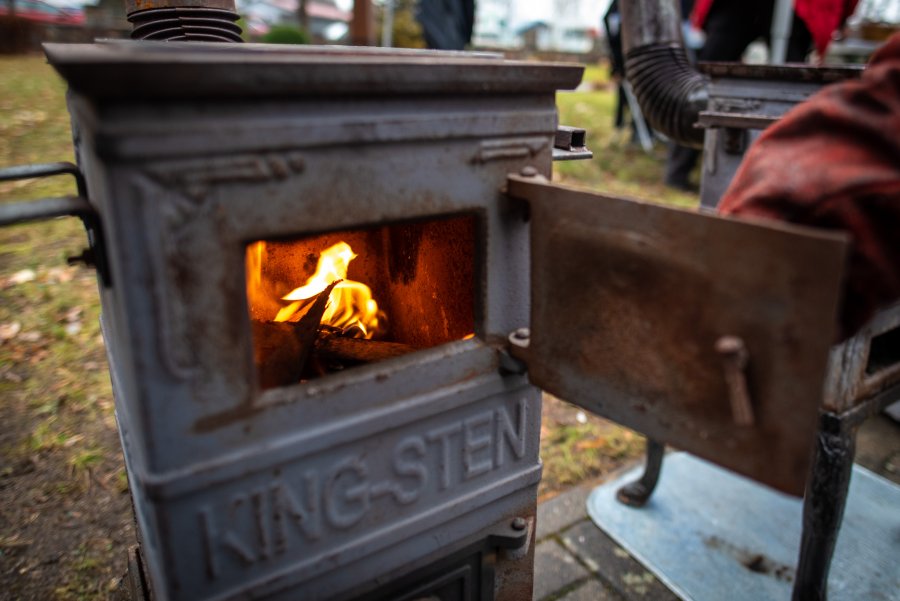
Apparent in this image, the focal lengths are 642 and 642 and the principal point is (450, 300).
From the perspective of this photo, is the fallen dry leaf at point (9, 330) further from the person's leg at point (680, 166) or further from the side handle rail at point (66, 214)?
the person's leg at point (680, 166)

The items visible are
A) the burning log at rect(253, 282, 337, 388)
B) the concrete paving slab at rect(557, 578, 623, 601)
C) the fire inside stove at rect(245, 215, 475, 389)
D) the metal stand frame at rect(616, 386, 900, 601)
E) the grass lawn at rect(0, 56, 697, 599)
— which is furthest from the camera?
the grass lawn at rect(0, 56, 697, 599)

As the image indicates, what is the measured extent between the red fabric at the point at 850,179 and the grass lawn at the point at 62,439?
1.75 m

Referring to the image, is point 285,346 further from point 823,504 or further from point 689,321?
point 823,504

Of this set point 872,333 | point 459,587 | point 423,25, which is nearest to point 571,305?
point 459,587

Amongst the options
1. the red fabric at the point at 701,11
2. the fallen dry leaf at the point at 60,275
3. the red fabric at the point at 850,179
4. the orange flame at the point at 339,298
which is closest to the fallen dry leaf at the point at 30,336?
the fallen dry leaf at the point at 60,275

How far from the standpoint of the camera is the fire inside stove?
1469mm

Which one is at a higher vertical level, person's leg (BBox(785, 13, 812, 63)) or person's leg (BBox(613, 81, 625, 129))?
person's leg (BBox(785, 13, 812, 63))

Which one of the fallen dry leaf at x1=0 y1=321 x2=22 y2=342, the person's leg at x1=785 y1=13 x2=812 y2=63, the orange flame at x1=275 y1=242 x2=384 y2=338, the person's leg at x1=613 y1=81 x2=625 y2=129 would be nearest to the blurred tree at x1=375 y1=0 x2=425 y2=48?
the person's leg at x1=613 y1=81 x2=625 y2=129

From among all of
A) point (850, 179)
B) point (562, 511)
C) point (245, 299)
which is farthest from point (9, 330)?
point (850, 179)

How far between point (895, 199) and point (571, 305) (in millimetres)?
492

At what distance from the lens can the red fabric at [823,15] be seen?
3.98 meters

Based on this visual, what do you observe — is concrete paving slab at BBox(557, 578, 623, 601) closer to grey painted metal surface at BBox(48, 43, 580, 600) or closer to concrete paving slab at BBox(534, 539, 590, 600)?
concrete paving slab at BBox(534, 539, 590, 600)

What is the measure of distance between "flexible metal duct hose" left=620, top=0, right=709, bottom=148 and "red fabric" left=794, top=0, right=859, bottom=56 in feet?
7.00

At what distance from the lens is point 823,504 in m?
1.67
